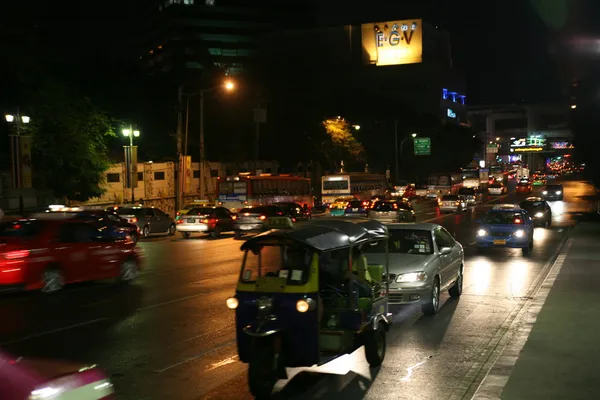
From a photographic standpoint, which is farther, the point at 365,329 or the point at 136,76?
the point at 136,76

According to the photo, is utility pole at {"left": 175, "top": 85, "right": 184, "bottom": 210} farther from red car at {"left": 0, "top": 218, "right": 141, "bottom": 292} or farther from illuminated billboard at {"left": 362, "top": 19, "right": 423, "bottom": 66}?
illuminated billboard at {"left": 362, "top": 19, "right": 423, "bottom": 66}

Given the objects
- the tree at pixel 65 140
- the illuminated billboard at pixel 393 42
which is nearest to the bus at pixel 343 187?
the tree at pixel 65 140

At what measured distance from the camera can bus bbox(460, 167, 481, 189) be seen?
8794 centimetres

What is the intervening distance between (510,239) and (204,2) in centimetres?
11463

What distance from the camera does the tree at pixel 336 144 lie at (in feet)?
234

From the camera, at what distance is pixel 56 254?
15672mm

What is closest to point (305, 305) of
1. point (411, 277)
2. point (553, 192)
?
point (411, 277)

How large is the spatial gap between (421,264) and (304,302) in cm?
576

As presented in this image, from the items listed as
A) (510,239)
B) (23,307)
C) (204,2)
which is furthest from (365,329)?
(204,2)

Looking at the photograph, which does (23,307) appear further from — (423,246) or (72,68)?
(72,68)

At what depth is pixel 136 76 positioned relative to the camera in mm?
66812

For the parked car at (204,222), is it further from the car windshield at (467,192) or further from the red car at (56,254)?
the car windshield at (467,192)

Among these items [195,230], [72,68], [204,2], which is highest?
[204,2]

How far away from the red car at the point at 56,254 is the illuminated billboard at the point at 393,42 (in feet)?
362
